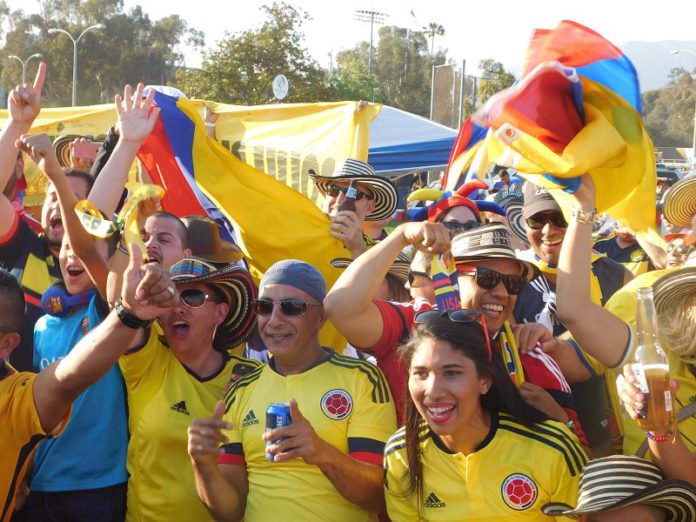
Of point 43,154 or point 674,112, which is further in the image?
point 674,112

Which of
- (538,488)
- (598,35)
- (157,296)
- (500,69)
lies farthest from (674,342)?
(500,69)

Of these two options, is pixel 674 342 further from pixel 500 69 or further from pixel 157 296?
pixel 500 69

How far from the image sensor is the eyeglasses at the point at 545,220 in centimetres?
431

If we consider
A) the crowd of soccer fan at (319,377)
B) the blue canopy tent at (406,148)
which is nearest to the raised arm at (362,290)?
the crowd of soccer fan at (319,377)

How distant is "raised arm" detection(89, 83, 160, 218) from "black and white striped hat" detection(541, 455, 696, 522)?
2.22m

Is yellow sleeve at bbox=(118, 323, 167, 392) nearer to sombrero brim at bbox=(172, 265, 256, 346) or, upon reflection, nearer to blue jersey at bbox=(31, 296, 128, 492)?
blue jersey at bbox=(31, 296, 128, 492)

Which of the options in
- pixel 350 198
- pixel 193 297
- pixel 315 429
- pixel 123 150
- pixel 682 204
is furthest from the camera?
pixel 350 198

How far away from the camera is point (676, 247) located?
181 inches

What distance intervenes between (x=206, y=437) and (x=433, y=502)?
853 millimetres

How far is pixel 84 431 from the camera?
357 centimetres

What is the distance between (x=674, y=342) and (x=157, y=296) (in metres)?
1.81

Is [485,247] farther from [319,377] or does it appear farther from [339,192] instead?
[339,192]

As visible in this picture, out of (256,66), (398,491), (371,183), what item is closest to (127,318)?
(398,491)

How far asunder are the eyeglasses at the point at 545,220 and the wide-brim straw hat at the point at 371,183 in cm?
125
